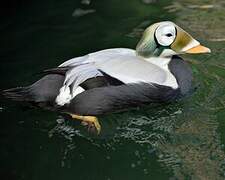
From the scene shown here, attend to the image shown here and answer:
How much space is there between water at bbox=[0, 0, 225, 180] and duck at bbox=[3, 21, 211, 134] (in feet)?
0.37

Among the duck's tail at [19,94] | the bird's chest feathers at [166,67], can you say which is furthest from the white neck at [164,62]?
the duck's tail at [19,94]

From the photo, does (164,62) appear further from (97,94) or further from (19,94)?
(19,94)

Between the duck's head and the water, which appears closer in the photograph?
the water

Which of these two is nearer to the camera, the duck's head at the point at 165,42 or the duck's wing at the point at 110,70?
the duck's wing at the point at 110,70

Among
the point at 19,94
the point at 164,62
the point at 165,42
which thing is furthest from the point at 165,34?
the point at 19,94

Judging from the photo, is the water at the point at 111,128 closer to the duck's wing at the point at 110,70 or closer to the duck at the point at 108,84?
the duck at the point at 108,84

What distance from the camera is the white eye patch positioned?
157 inches

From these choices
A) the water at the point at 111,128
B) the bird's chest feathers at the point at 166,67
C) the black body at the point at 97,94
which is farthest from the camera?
the bird's chest feathers at the point at 166,67

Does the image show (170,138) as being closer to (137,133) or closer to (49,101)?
(137,133)

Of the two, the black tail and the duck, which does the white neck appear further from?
the black tail

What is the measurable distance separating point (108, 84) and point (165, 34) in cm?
56

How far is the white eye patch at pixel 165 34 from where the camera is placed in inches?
157

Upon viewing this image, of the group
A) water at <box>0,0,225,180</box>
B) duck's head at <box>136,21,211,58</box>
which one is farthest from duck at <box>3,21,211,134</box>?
→ water at <box>0,0,225,180</box>

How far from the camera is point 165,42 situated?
4047 millimetres
